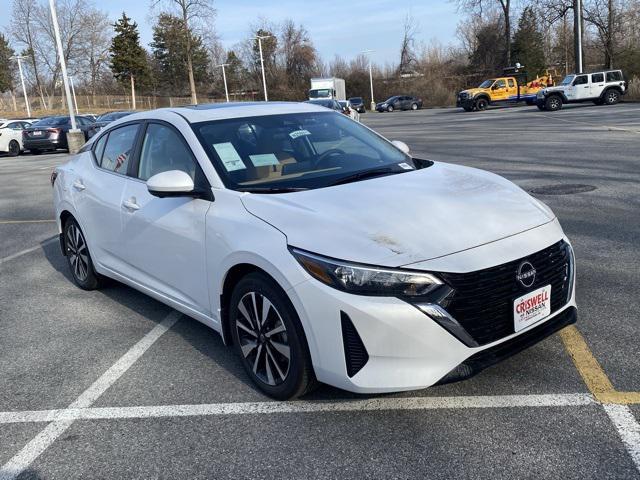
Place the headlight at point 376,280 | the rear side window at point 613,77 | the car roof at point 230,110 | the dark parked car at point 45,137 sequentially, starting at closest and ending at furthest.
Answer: the headlight at point 376,280, the car roof at point 230,110, the dark parked car at point 45,137, the rear side window at point 613,77

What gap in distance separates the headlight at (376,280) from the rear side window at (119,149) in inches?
101

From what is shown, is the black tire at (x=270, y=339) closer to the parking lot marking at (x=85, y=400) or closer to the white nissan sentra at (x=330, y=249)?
the white nissan sentra at (x=330, y=249)

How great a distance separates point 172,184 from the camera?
3.69 m

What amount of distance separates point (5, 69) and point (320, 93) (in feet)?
148

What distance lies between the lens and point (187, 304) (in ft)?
13.2

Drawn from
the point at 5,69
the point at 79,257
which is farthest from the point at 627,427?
the point at 5,69

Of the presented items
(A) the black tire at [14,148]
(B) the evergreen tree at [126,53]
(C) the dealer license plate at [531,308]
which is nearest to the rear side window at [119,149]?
(C) the dealer license plate at [531,308]

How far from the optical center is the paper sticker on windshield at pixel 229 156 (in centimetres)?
385

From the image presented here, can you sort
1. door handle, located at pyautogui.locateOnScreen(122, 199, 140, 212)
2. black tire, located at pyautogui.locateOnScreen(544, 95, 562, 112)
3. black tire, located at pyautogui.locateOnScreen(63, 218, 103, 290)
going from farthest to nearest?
black tire, located at pyautogui.locateOnScreen(544, 95, 562, 112) → black tire, located at pyautogui.locateOnScreen(63, 218, 103, 290) → door handle, located at pyautogui.locateOnScreen(122, 199, 140, 212)

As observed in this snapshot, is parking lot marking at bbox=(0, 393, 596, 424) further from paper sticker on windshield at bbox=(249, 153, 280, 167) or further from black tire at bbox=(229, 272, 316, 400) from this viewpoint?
paper sticker on windshield at bbox=(249, 153, 280, 167)

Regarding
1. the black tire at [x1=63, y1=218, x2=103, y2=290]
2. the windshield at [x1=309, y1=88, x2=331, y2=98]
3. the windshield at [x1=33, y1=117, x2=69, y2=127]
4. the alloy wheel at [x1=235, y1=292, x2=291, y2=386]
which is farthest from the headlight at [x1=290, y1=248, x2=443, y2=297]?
the windshield at [x1=309, y1=88, x2=331, y2=98]

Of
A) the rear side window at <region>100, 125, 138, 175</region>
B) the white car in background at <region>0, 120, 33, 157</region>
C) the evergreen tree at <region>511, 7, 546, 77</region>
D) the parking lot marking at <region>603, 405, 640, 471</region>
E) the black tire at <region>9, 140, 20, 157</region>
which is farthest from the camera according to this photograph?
the evergreen tree at <region>511, 7, 546, 77</region>

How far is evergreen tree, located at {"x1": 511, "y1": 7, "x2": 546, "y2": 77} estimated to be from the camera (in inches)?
2247

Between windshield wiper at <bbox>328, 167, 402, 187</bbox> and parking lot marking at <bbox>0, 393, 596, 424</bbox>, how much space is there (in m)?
1.32
